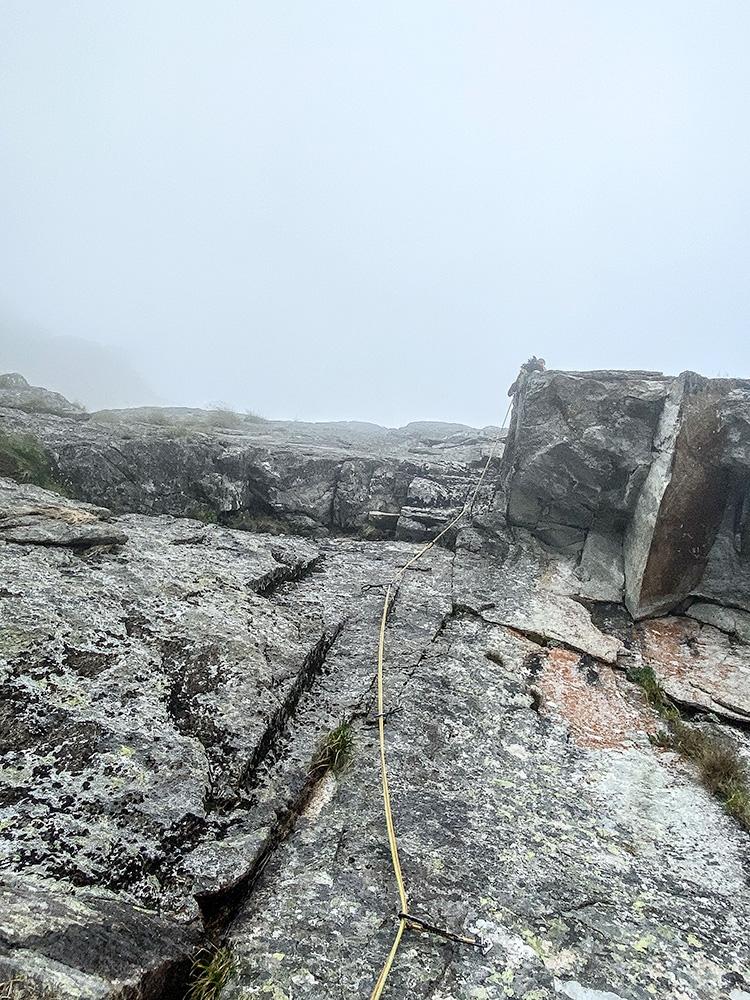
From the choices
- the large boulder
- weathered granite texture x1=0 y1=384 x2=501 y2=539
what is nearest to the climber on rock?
the large boulder

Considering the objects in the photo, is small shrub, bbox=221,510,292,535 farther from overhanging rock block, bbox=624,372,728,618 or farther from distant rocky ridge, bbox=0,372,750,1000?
overhanging rock block, bbox=624,372,728,618

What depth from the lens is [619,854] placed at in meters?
5.04

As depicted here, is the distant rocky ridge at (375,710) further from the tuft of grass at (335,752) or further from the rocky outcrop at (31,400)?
the rocky outcrop at (31,400)

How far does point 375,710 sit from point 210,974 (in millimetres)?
3138

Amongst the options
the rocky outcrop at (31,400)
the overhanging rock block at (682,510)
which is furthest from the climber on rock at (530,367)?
the rocky outcrop at (31,400)

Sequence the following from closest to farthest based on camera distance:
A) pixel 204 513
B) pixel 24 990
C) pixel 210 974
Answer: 1. pixel 24 990
2. pixel 210 974
3. pixel 204 513

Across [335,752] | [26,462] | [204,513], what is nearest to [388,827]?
[335,752]

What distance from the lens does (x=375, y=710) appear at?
6488 mm

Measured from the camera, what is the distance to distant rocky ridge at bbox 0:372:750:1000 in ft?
12.9

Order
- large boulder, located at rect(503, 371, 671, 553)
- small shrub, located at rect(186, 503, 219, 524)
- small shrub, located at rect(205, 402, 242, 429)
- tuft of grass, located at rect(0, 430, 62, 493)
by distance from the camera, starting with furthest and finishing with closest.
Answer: small shrub, located at rect(205, 402, 242, 429)
small shrub, located at rect(186, 503, 219, 524)
large boulder, located at rect(503, 371, 671, 553)
tuft of grass, located at rect(0, 430, 62, 493)

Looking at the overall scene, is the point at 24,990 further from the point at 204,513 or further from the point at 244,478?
the point at 244,478

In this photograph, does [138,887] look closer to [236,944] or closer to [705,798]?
[236,944]

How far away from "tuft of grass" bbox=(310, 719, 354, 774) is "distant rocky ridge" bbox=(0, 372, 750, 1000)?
0.06 m

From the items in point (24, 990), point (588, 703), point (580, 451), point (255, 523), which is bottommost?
point (24, 990)
